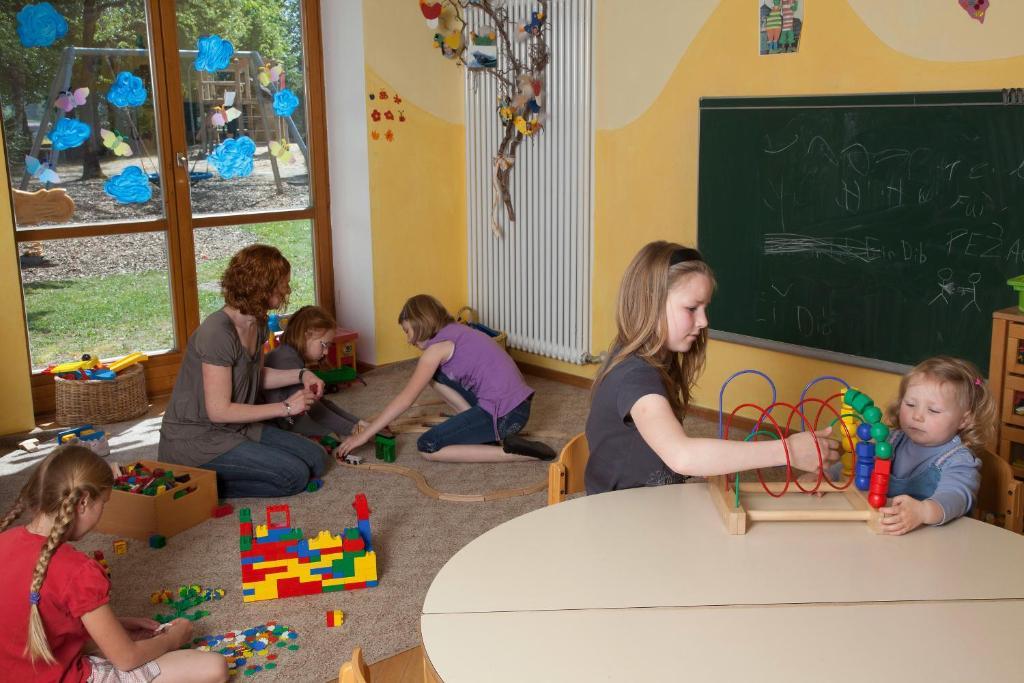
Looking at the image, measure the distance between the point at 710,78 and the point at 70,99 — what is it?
9.35 feet

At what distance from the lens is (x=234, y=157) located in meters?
5.14

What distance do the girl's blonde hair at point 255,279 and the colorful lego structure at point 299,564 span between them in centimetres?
88

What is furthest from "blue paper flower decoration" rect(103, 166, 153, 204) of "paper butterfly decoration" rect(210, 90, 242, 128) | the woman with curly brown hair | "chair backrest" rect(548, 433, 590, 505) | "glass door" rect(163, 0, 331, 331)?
"chair backrest" rect(548, 433, 590, 505)

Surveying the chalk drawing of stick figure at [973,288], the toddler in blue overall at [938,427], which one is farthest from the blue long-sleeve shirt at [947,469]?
the chalk drawing of stick figure at [973,288]

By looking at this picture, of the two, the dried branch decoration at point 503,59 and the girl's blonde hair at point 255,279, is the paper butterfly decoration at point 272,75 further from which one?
the girl's blonde hair at point 255,279

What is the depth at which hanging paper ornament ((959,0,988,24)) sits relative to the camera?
349cm

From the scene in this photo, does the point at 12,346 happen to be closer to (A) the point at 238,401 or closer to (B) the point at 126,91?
(B) the point at 126,91

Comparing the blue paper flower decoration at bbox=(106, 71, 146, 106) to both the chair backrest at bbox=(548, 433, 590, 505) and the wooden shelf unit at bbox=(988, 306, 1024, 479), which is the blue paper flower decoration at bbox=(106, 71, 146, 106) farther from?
the wooden shelf unit at bbox=(988, 306, 1024, 479)

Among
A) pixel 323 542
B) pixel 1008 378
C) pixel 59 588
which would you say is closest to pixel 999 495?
pixel 1008 378

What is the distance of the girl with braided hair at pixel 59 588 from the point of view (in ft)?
6.85

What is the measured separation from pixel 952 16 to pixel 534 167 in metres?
2.14

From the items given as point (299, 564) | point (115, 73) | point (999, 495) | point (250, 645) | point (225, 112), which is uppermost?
point (115, 73)

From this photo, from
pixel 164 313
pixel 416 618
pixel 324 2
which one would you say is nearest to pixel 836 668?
pixel 416 618

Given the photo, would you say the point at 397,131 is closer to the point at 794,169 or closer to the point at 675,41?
the point at 675,41
